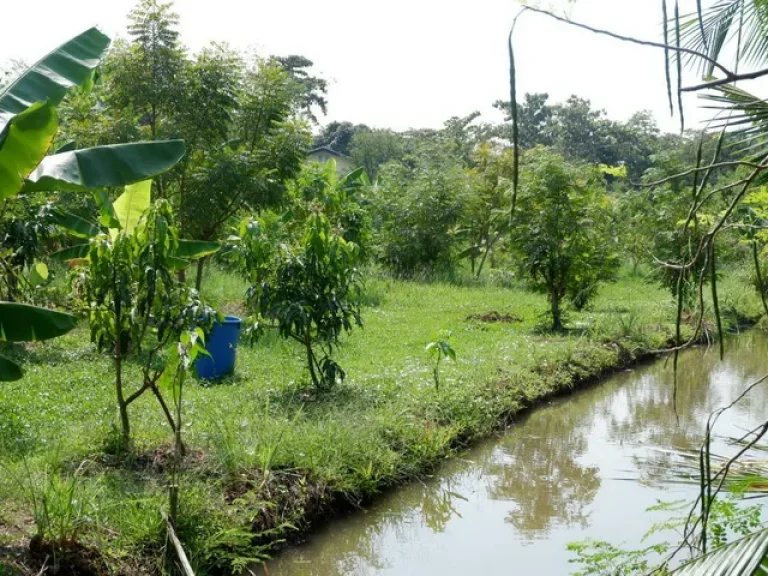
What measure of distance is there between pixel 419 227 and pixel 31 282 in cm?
1203

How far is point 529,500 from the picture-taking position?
248 inches

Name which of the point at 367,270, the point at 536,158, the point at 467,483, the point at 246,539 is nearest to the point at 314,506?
the point at 246,539

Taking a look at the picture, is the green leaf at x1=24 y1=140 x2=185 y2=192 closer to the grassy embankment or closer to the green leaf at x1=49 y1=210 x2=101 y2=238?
the grassy embankment

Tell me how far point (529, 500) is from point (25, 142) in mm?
4617

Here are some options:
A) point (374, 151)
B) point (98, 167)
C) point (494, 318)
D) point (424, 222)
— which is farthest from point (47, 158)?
point (374, 151)

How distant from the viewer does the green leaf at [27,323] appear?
371cm

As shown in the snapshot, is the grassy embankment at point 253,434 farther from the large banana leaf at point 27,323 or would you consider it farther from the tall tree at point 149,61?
the tall tree at point 149,61

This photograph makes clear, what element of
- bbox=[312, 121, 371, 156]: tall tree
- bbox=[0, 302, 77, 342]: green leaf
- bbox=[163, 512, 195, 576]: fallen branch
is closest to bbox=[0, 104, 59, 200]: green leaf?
bbox=[0, 302, 77, 342]: green leaf

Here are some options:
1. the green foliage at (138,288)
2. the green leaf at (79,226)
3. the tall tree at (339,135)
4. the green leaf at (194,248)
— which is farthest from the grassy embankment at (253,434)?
the tall tree at (339,135)

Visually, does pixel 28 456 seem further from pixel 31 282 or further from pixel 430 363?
pixel 430 363

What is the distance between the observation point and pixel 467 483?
6.50 m

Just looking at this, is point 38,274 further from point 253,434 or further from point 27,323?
point 27,323

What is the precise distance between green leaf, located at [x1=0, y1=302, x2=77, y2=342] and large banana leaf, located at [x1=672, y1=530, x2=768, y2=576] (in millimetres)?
3271

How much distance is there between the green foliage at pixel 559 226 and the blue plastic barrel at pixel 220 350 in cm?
541
